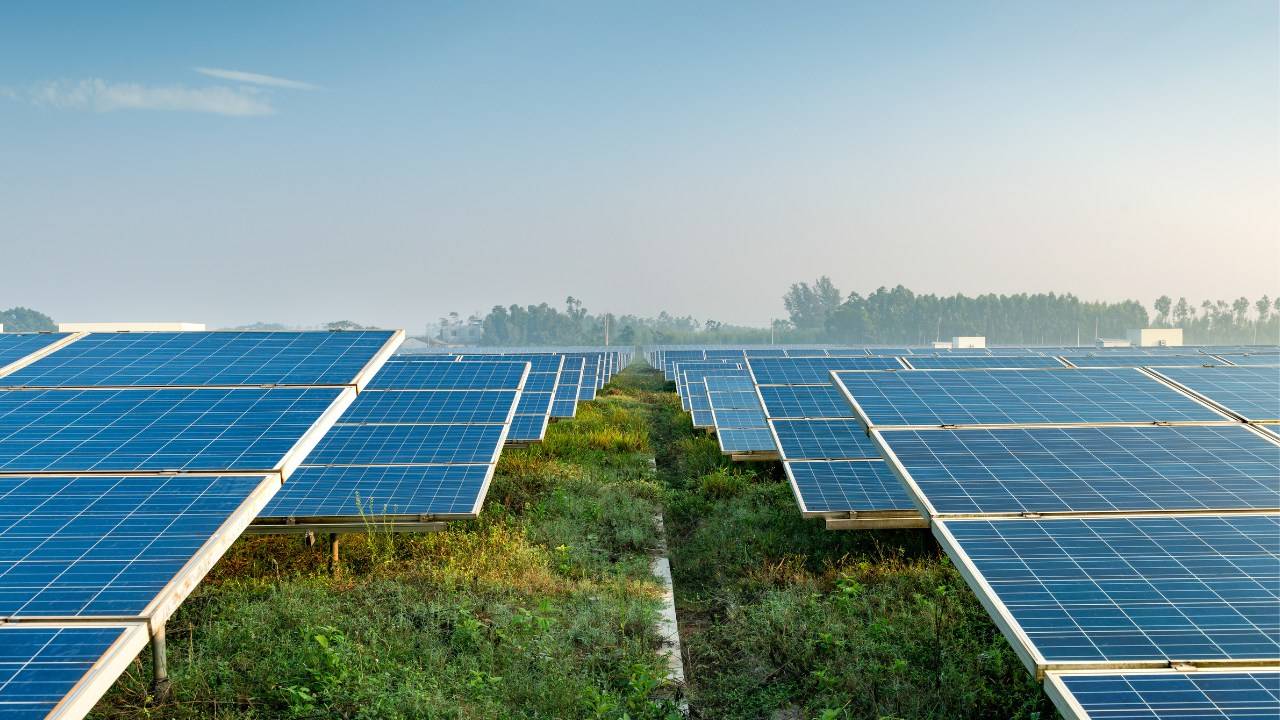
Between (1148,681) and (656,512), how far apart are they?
8.97m

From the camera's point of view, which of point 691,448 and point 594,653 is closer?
point 594,653

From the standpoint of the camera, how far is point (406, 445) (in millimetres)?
11594

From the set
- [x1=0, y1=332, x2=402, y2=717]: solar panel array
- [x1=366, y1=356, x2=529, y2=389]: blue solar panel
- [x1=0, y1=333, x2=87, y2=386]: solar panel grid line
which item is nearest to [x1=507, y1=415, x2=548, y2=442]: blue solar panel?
[x1=366, y1=356, x2=529, y2=389]: blue solar panel

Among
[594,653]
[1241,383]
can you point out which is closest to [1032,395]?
[1241,383]

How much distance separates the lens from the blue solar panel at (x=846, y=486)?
9.59 metres

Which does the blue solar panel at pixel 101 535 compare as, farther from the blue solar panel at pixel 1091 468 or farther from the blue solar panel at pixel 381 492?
the blue solar panel at pixel 1091 468

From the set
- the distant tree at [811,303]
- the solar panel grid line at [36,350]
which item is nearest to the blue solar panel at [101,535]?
the solar panel grid line at [36,350]

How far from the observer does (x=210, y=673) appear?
640 cm

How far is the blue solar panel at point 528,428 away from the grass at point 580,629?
4984mm

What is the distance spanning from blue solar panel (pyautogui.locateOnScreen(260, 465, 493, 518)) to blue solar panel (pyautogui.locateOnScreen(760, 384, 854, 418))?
5787mm

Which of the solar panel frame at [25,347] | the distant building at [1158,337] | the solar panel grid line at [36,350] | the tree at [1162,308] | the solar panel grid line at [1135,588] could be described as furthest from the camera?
the tree at [1162,308]

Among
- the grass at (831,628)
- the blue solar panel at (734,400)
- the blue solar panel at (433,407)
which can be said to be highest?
the blue solar panel at (433,407)

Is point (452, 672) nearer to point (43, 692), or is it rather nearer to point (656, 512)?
point (43, 692)

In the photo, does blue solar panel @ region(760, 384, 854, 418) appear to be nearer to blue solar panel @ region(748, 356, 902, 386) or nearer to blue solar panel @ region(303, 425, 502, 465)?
blue solar panel @ region(748, 356, 902, 386)
